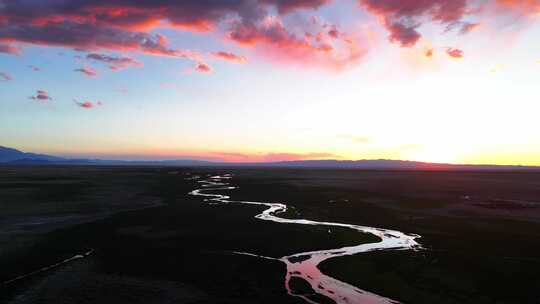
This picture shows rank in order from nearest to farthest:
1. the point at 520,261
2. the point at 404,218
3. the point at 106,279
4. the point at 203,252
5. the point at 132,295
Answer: the point at 132,295 → the point at 106,279 → the point at 520,261 → the point at 203,252 → the point at 404,218

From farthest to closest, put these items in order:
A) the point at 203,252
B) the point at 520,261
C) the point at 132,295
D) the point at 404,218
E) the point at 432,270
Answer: the point at 404,218, the point at 203,252, the point at 520,261, the point at 432,270, the point at 132,295

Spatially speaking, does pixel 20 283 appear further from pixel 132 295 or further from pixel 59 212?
pixel 59 212

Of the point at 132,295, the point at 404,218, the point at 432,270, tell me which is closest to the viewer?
the point at 132,295

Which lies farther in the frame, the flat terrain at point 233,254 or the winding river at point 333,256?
the flat terrain at point 233,254

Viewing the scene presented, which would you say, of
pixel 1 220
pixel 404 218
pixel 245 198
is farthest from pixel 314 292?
pixel 245 198

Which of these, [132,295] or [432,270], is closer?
[132,295]

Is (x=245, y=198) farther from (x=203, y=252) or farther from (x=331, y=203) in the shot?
(x=203, y=252)

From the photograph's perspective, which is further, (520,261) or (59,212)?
(59,212)

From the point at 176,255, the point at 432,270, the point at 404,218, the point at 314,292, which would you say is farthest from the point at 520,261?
the point at 176,255

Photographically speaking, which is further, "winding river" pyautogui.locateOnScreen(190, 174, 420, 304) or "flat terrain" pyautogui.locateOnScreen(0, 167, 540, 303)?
"flat terrain" pyautogui.locateOnScreen(0, 167, 540, 303)
